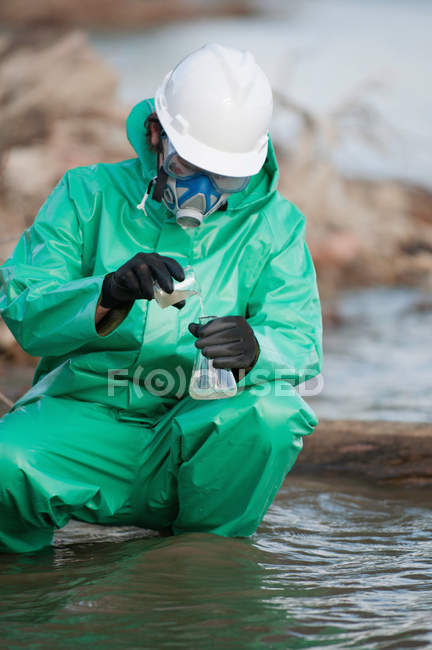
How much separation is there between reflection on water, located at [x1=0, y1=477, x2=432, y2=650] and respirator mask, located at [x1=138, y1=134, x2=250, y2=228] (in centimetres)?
93

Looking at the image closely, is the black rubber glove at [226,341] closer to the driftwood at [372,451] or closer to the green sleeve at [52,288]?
the green sleeve at [52,288]

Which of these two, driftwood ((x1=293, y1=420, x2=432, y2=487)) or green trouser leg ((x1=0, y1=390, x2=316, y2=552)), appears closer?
green trouser leg ((x1=0, y1=390, x2=316, y2=552))

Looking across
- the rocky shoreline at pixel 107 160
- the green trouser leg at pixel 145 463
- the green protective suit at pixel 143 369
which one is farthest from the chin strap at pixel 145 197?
the rocky shoreline at pixel 107 160

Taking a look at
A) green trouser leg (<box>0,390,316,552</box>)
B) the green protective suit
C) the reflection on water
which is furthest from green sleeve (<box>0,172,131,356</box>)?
the reflection on water

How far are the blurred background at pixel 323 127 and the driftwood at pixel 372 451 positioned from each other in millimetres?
832

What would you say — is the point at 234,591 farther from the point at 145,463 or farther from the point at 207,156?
the point at 207,156

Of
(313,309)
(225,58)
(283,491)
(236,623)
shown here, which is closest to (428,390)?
(283,491)

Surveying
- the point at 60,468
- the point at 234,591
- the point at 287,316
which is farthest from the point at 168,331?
the point at 234,591

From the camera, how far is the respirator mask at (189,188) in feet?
8.64

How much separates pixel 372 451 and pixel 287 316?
4.08 ft

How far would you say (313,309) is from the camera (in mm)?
2750

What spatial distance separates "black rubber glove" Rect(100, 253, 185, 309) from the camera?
2346 millimetres

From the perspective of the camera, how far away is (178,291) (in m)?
2.45

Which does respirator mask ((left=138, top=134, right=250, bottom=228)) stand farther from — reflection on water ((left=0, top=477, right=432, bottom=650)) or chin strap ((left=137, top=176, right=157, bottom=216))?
reflection on water ((left=0, top=477, right=432, bottom=650))
